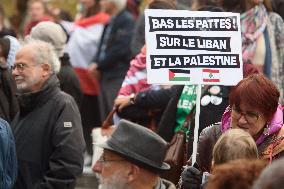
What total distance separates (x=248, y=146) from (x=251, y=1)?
3.86m

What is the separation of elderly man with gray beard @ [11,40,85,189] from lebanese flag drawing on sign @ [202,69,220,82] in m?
1.04

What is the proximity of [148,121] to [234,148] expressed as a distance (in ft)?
12.4

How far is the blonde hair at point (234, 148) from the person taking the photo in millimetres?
6160

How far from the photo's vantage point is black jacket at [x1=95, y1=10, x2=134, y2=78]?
1327cm

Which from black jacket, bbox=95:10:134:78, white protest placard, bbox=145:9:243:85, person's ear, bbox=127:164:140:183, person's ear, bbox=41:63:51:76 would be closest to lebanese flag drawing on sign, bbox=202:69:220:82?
white protest placard, bbox=145:9:243:85

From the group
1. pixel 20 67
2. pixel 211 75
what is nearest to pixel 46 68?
pixel 20 67

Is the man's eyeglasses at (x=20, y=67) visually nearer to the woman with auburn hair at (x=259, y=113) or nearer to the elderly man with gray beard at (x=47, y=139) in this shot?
the elderly man with gray beard at (x=47, y=139)

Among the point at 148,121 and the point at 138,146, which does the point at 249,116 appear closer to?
the point at 138,146

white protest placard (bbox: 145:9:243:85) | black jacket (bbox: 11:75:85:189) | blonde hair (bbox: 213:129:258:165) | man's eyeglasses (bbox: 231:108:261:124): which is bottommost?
black jacket (bbox: 11:75:85:189)

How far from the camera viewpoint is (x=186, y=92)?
9039mm

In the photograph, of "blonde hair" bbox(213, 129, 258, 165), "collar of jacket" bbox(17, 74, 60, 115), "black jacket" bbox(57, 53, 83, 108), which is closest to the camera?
"blonde hair" bbox(213, 129, 258, 165)

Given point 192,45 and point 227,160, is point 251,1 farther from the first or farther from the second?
point 227,160

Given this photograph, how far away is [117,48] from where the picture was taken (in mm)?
13258

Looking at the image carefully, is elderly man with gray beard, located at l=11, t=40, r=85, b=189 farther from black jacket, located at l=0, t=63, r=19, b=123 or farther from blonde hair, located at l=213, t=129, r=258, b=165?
blonde hair, located at l=213, t=129, r=258, b=165
